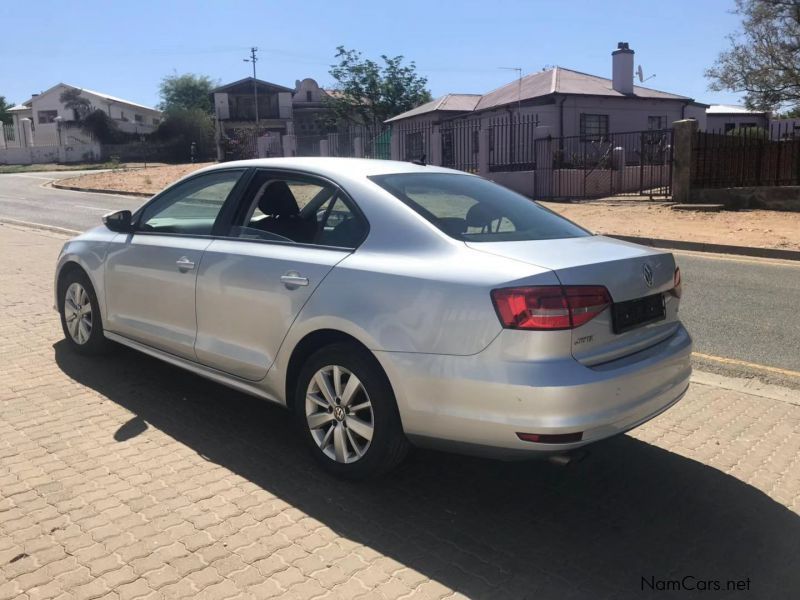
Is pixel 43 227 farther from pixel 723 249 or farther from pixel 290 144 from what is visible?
pixel 290 144

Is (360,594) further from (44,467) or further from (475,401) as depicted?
(44,467)

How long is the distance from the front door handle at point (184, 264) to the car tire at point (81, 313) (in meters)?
1.22

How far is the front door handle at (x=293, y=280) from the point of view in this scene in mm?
3678

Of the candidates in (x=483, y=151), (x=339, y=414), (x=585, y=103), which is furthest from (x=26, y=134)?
(x=339, y=414)

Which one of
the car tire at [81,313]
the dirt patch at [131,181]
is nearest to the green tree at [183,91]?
the dirt patch at [131,181]

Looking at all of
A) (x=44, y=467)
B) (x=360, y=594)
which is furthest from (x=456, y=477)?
(x=44, y=467)

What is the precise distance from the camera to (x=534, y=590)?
278cm

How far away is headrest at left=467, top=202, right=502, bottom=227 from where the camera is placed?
383cm

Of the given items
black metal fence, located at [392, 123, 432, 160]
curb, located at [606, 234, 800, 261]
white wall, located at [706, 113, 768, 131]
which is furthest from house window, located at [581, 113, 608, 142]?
curb, located at [606, 234, 800, 261]

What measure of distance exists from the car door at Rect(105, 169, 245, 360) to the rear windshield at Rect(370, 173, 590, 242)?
3.87ft

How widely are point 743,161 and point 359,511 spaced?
64.2 feet

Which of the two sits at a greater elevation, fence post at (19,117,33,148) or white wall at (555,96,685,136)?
fence post at (19,117,33,148)

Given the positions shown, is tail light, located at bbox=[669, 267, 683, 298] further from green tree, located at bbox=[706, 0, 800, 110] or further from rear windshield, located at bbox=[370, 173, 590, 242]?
green tree, located at bbox=[706, 0, 800, 110]

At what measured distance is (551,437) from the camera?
9.86ft
